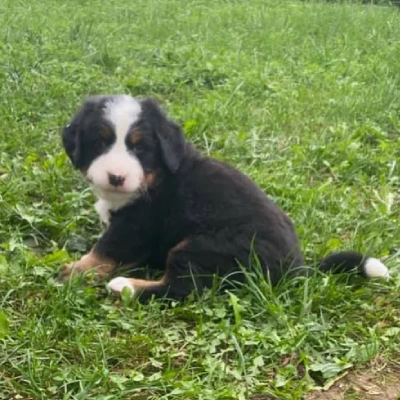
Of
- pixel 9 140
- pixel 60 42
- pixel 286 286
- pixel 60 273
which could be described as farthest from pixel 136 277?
pixel 60 42

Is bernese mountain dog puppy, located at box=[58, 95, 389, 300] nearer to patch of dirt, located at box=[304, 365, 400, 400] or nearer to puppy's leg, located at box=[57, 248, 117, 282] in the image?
puppy's leg, located at box=[57, 248, 117, 282]

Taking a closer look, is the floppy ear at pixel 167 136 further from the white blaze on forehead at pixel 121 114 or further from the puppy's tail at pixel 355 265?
the puppy's tail at pixel 355 265

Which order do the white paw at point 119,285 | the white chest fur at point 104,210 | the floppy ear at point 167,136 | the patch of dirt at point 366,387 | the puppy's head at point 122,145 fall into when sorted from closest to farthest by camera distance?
the patch of dirt at point 366,387, the white paw at point 119,285, the puppy's head at point 122,145, the floppy ear at point 167,136, the white chest fur at point 104,210

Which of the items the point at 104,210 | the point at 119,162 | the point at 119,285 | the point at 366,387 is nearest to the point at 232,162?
the point at 104,210

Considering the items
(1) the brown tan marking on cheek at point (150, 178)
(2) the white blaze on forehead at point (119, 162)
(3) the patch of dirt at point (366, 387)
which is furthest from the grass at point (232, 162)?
(1) the brown tan marking on cheek at point (150, 178)

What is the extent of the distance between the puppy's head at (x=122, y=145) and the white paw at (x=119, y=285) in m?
0.44

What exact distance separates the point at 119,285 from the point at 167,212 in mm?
503

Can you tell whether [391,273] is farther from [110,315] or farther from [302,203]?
[110,315]

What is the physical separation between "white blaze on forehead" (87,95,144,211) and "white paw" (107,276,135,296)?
44cm

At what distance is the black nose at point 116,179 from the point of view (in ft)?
13.3

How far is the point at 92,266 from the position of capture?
4.21m

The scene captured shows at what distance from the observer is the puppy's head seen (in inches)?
161

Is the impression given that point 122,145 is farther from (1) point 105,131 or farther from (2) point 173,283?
(2) point 173,283

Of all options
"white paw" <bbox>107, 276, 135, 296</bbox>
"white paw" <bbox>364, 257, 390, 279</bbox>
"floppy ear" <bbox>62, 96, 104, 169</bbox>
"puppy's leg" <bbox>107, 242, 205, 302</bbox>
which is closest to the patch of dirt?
"white paw" <bbox>364, 257, 390, 279</bbox>
